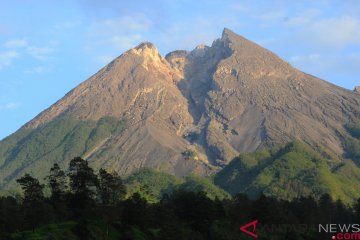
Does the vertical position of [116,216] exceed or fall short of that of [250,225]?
it falls short

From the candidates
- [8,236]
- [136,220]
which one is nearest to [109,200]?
[136,220]

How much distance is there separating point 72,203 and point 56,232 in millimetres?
39208

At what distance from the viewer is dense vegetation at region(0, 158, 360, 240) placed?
121 m

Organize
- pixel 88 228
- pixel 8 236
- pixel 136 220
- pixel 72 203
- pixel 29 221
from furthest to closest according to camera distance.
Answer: pixel 72 203, pixel 136 220, pixel 29 221, pixel 88 228, pixel 8 236

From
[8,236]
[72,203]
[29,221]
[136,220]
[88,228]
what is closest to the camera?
[8,236]

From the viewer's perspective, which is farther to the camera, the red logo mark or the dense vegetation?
the red logo mark

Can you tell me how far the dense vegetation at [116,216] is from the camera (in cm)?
12081

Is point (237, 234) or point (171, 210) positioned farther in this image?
point (171, 210)

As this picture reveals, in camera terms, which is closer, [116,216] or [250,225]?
[116,216]

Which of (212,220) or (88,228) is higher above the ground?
(212,220)

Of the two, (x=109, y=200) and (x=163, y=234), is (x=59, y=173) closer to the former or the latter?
(x=109, y=200)

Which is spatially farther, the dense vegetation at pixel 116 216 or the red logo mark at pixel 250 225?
the red logo mark at pixel 250 225

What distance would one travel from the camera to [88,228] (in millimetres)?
118062

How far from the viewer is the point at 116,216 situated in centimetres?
13688
